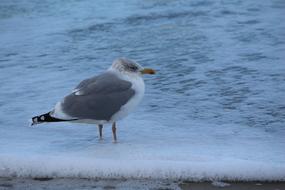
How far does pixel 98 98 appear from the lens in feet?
13.2

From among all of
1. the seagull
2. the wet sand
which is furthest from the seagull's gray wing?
the wet sand

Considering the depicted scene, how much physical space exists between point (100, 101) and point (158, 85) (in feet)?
5.44

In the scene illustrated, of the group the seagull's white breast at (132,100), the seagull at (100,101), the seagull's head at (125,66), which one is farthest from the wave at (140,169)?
the seagull's head at (125,66)

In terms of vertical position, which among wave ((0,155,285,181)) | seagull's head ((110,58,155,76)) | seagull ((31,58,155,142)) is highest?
seagull's head ((110,58,155,76))

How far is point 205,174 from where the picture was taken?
348 centimetres

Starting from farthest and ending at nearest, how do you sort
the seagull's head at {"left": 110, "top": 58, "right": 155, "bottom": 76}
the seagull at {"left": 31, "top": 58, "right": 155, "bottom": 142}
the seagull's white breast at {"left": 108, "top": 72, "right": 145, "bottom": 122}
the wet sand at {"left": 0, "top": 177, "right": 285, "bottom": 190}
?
1. the seagull's head at {"left": 110, "top": 58, "right": 155, "bottom": 76}
2. the seagull's white breast at {"left": 108, "top": 72, "right": 145, "bottom": 122}
3. the seagull at {"left": 31, "top": 58, "right": 155, "bottom": 142}
4. the wet sand at {"left": 0, "top": 177, "right": 285, "bottom": 190}

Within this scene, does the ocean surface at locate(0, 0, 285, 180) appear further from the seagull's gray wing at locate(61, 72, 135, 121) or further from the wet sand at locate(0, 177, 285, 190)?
the seagull's gray wing at locate(61, 72, 135, 121)

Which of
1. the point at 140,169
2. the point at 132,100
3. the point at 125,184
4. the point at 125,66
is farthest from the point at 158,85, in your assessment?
the point at 125,184

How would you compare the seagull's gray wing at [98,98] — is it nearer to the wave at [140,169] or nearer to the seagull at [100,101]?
the seagull at [100,101]

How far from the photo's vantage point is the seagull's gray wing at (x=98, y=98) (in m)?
3.97

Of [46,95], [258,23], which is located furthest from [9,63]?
[258,23]

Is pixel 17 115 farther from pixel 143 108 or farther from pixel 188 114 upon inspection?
pixel 188 114

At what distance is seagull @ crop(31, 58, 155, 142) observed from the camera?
393cm

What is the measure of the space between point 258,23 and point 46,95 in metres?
3.43
